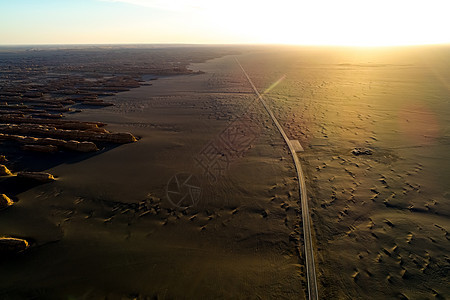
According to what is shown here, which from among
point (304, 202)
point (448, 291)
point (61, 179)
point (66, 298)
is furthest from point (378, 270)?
point (61, 179)

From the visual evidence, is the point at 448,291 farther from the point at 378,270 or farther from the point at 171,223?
the point at 171,223

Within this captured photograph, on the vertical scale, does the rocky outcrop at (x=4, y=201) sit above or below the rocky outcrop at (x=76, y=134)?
below

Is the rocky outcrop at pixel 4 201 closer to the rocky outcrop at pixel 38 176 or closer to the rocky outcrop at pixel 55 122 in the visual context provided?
the rocky outcrop at pixel 38 176

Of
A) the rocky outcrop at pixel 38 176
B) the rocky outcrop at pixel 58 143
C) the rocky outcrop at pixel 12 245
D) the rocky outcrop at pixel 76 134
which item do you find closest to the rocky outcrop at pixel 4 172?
the rocky outcrop at pixel 38 176

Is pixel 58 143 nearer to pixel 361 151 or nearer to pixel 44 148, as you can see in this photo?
pixel 44 148

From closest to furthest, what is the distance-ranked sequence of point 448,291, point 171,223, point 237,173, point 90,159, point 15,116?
point 448,291
point 171,223
point 237,173
point 90,159
point 15,116

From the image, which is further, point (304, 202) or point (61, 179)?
point (61, 179)
